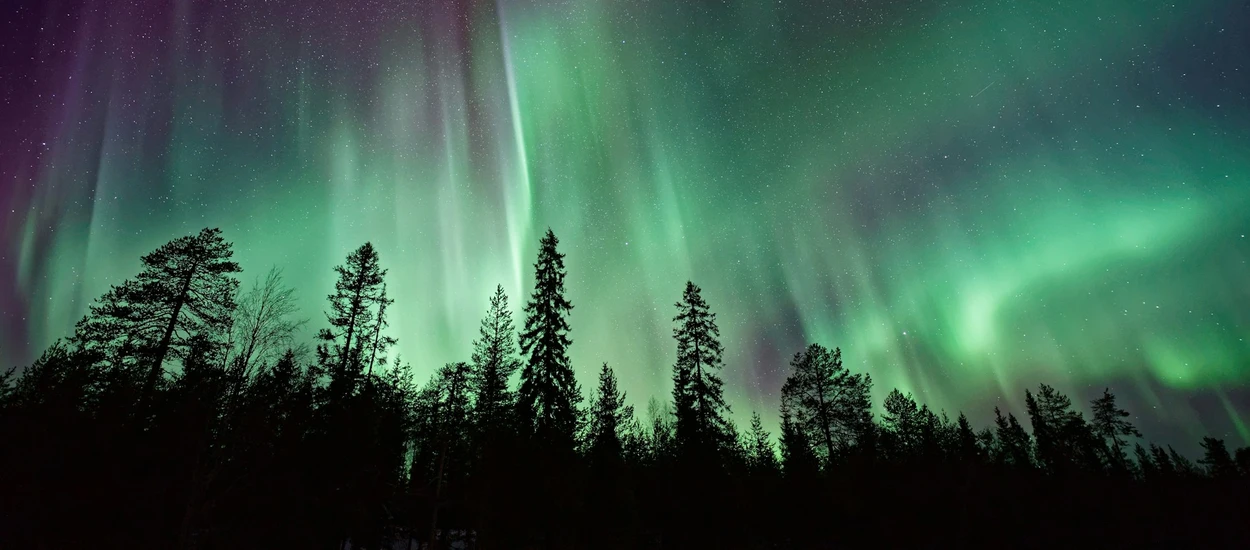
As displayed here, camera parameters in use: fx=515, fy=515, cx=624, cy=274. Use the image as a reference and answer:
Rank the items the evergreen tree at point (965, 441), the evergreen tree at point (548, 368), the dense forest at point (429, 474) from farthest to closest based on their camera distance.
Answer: the evergreen tree at point (965, 441) < the evergreen tree at point (548, 368) < the dense forest at point (429, 474)

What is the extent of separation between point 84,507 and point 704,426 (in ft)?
98.8

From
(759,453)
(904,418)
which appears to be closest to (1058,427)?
(904,418)

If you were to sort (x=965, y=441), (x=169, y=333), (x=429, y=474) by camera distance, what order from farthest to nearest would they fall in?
(x=965, y=441) < (x=429, y=474) < (x=169, y=333)

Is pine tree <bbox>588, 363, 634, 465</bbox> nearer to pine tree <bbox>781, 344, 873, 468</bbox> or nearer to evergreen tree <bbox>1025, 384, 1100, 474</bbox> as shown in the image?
pine tree <bbox>781, 344, 873, 468</bbox>

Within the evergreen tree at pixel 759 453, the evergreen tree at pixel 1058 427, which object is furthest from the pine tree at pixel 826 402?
the evergreen tree at pixel 1058 427

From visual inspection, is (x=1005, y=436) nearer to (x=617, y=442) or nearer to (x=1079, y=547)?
(x=1079, y=547)

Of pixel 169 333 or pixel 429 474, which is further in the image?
pixel 429 474

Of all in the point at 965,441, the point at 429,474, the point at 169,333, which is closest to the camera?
the point at 169,333

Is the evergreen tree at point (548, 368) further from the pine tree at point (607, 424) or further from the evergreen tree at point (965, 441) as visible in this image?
the evergreen tree at point (965, 441)

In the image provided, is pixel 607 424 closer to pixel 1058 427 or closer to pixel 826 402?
pixel 826 402

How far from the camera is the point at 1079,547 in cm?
2350

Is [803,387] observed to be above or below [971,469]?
above

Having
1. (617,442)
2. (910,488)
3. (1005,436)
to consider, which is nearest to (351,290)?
(617,442)

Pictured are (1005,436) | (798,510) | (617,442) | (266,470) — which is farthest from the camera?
(1005,436)
